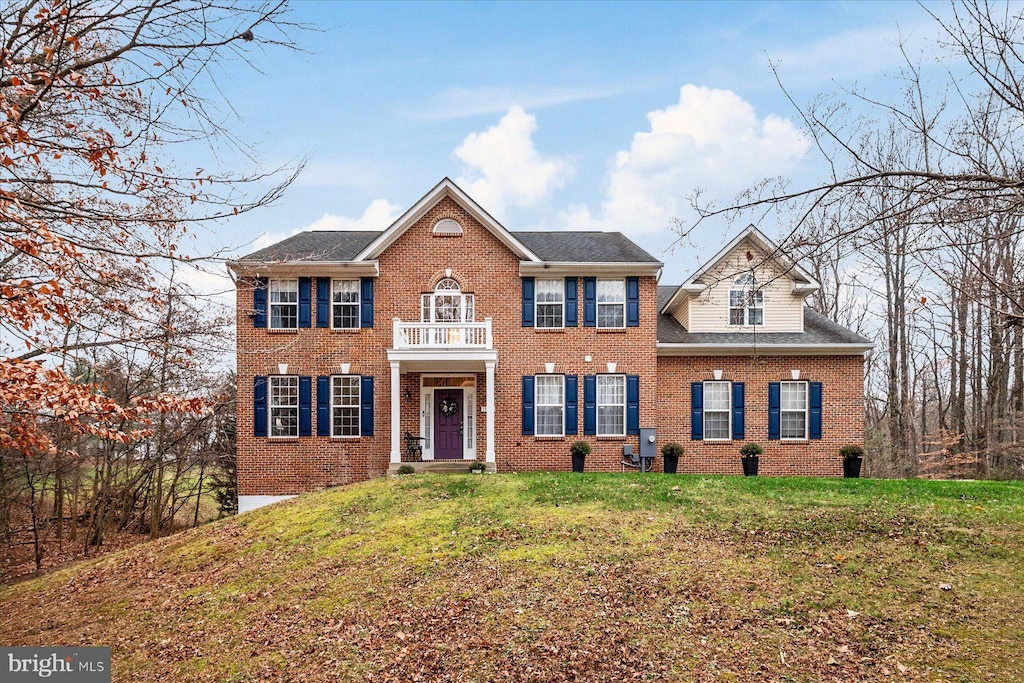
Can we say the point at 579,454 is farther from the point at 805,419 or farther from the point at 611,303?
the point at 805,419

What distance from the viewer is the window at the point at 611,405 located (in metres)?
19.2

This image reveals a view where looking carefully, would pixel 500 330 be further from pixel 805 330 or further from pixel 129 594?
pixel 129 594

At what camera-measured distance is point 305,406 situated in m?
18.7

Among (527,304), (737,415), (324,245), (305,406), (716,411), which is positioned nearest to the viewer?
(305,406)

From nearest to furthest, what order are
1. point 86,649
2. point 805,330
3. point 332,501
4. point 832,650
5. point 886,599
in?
1. point 832,650
2. point 886,599
3. point 86,649
4. point 332,501
5. point 805,330

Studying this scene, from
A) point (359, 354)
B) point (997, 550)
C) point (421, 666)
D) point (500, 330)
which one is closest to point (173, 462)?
Answer: point (359, 354)

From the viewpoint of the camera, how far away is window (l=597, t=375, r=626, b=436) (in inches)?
755

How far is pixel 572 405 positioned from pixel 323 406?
666 cm

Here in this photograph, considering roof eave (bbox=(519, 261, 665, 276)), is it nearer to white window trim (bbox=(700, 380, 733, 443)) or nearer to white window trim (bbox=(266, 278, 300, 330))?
white window trim (bbox=(700, 380, 733, 443))

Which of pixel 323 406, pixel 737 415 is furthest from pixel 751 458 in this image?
pixel 323 406

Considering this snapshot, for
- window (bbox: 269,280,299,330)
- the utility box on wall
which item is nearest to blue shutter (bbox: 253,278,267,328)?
window (bbox: 269,280,299,330)

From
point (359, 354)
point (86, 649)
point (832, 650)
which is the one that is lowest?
point (86, 649)

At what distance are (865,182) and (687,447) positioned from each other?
596 inches

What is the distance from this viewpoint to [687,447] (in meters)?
19.6
